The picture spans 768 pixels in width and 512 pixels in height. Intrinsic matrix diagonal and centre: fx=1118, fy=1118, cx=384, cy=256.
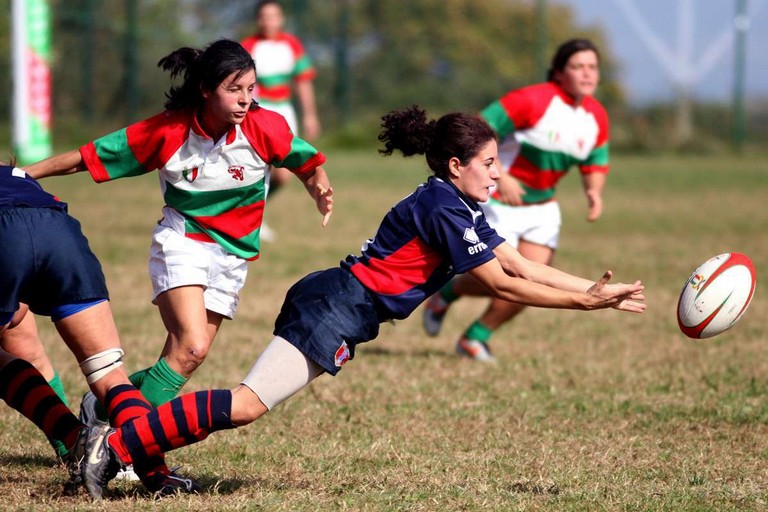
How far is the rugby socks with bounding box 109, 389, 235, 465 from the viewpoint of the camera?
353 centimetres

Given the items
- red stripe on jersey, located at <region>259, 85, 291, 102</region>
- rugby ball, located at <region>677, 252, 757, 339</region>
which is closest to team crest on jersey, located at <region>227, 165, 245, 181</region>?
rugby ball, located at <region>677, 252, 757, 339</region>

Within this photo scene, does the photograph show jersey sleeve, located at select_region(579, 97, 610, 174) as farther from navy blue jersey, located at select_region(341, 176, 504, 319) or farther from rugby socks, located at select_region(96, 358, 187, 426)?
rugby socks, located at select_region(96, 358, 187, 426)

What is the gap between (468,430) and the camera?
485 centimetres

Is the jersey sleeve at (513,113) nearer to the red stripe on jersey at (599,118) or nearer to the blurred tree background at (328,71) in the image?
the red stripe on jersey at (599,118)

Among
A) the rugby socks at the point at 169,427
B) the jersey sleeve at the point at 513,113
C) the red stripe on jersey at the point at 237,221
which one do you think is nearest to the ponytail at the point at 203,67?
the red stripe on jersey at the point at 237,221

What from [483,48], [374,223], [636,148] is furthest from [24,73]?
[483,48]

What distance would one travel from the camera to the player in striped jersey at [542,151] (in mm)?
6395

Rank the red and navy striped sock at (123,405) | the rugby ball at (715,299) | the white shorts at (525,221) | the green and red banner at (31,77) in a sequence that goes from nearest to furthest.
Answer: the red and navy striped sock at (123,405)
the rugby ball at (715,299)
the white shorts at (525,221)
the green and red banner at (31,77)

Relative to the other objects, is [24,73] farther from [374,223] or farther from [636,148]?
[636,148]

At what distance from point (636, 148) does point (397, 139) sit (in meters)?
24.3

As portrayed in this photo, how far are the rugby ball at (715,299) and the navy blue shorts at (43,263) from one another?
206 cm

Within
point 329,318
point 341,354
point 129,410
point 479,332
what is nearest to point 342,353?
point 341,354

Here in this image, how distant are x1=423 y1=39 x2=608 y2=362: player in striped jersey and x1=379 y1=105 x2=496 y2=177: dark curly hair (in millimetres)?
2426

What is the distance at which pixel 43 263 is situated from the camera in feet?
11.5
